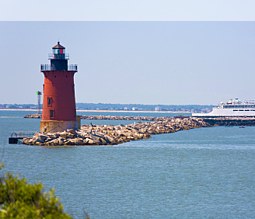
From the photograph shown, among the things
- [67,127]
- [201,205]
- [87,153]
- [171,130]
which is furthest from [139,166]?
[171,130]

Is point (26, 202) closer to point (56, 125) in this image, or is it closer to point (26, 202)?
point (26, 202)

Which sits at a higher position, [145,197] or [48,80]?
[48,80]

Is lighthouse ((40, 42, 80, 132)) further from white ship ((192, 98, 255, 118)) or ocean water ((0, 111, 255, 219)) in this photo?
white ship ((192, 98, 255, 118))

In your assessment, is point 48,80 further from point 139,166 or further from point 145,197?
point 145,197

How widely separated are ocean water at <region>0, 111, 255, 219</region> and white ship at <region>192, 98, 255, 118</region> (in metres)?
53.7

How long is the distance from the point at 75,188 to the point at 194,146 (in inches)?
1061

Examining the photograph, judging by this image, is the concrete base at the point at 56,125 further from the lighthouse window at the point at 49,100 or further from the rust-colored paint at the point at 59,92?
the lighthouse window at the point at 49,100

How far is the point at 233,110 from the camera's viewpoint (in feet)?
356

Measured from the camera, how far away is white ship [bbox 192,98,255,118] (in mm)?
107938

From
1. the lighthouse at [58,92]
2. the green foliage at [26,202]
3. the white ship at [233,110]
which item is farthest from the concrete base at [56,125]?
the white ship at [233,110]

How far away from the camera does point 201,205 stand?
86.4 feet

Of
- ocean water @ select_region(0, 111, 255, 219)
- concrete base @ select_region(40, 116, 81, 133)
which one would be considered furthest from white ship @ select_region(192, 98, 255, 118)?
concrete base @ select_region(40, 116, 81, 133)

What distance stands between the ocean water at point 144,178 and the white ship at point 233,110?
5374cm

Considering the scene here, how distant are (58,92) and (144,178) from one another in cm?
1390
